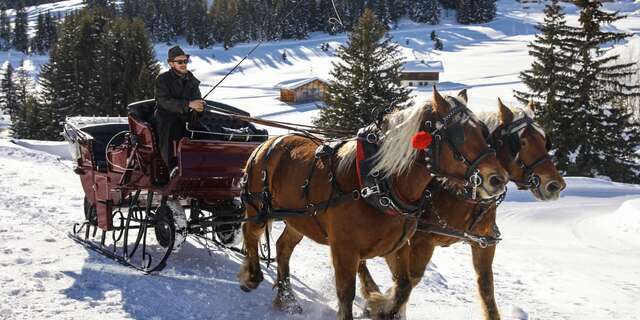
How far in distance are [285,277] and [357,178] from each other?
1697 millimetres

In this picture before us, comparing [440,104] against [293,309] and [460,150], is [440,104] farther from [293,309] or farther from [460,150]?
[293,309]

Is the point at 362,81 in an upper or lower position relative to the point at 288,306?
upper

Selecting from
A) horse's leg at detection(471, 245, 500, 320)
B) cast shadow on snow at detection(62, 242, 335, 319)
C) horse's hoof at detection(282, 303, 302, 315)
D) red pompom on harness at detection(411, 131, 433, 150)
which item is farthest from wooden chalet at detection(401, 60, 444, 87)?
red pompom on harness at detection(411, 131, 433, 150)

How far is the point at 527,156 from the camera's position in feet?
16.1

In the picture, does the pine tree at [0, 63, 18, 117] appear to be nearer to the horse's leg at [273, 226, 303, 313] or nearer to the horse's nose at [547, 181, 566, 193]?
the horse's leg at [273, 226, 303, 313]

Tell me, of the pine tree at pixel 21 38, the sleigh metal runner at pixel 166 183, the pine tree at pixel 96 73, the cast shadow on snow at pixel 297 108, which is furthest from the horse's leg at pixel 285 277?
the pine tree at pixel 21 38

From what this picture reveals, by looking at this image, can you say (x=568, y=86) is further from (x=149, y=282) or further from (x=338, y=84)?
(x=149, y=282)

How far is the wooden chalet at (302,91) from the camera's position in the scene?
57.4 m

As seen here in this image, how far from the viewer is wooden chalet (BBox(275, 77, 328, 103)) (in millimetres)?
57438

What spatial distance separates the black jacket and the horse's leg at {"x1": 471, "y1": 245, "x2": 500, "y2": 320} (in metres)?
3.34

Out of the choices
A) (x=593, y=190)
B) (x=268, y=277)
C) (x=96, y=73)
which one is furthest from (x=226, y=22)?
(x=268, y=277)

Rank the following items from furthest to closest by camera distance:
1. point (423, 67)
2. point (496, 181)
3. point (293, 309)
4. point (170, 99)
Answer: point (423, 67) → point (170, 99) → point (293, 309) → point (496, 181)

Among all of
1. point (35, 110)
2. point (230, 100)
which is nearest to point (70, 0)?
point (230, 100)

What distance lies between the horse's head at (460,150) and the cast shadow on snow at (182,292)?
213 cm
